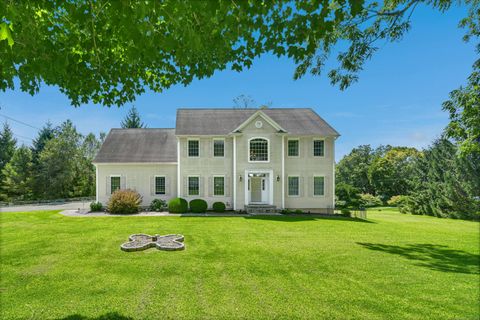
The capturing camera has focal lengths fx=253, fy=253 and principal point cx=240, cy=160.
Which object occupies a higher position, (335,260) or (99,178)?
(99,178)

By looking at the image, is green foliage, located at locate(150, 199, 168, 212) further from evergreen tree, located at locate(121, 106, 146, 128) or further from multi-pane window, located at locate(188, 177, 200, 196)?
evergreen tree, located at locate(121, 106, 146, 128)

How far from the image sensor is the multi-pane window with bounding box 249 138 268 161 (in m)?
21.6

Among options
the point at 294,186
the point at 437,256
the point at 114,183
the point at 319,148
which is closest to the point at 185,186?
the point at 114,183

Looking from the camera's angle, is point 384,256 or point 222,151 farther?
point 222,151

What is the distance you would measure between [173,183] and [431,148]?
31.3 m

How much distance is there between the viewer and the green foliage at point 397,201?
1391 inches

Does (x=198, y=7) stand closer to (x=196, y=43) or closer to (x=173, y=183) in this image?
(x=196, y=43)

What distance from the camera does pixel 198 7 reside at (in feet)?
9.31

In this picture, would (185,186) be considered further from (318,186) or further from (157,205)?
(318,186)

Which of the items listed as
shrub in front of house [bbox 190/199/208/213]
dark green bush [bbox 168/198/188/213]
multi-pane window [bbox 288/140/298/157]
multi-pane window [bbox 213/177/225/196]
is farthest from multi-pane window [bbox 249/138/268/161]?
dark green bush [bbox 168/198/188/213]

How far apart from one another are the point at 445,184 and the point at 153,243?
3184 centimetres

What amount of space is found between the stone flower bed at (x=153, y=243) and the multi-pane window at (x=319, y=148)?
1521cm

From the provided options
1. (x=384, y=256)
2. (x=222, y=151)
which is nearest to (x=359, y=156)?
(x=222, y=151)

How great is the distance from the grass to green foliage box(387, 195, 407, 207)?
25.6 metres
